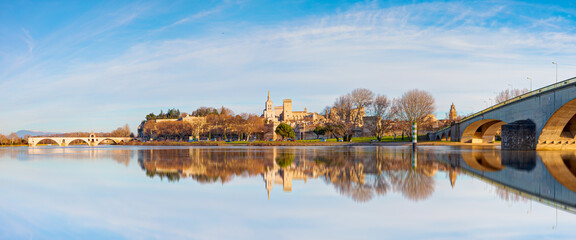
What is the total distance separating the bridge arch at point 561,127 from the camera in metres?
31.8

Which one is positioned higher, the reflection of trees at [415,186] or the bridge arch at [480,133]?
the bridge arch at [480,133]

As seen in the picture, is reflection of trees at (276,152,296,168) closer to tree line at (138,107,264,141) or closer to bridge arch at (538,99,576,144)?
bridge arch at (538,99,576,144)

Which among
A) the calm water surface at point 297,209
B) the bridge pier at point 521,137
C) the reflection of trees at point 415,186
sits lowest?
the calm water surface at point 297,209

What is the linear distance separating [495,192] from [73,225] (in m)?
8.85

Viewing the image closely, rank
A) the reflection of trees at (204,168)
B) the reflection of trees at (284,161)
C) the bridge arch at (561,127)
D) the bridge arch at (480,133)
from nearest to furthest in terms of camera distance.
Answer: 1. the reflection of trees at (204,168)
2. the reflection of trees at (284,161)
3. the bridge arch at (561,127)
4. the bridge arch at (480,133)

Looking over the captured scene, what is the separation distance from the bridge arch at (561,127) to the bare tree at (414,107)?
3419 centimetres

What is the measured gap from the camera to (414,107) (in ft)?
233

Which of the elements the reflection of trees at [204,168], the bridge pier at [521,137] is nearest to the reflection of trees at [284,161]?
the reflection of trees at [204,168]

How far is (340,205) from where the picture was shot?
8.05 metres

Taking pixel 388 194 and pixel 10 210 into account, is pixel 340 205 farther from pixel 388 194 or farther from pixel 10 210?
pixel 10 210

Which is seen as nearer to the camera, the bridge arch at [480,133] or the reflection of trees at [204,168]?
the reflection of trees at [204,168]

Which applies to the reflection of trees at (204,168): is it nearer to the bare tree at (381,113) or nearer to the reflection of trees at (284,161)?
the reflection of trees at (284,161)

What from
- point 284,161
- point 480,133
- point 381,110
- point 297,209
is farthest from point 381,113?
point 297,209

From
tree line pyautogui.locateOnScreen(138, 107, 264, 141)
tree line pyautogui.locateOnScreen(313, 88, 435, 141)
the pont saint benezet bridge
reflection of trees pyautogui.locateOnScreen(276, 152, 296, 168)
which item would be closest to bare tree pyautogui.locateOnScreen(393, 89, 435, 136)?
tree line pyautogui.locateOnScreen(313, 88, 435, 141)
